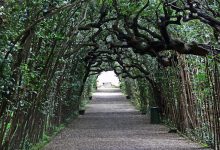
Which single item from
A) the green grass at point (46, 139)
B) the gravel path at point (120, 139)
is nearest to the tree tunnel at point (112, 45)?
the green grass at point (46, 139)

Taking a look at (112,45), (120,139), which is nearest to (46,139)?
(120,139)

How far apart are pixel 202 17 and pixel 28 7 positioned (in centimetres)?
325

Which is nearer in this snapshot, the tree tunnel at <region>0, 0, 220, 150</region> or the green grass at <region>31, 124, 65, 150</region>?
the tree tunnel at <region>0, 0, 220, 150</region>

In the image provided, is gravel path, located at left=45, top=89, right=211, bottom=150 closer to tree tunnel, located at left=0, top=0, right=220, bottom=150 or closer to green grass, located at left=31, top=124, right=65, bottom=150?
green grass, located at left=31, top=124, right=65, bottom=150

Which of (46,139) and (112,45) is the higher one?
(112,45)

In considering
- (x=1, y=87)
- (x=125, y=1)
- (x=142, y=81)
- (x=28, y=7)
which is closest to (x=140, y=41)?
(x=125, y=1)

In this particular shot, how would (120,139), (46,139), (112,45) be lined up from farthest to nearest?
(112,45), (120,139), (46,139)

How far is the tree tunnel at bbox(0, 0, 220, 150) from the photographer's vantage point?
6.30 m

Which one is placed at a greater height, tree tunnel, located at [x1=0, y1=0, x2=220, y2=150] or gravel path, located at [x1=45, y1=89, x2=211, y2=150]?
tree tunnel, located at [x1=0, y1=0, x2=220, y2=150]

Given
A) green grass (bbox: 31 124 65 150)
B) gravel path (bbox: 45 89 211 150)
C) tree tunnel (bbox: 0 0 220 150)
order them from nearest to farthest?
tree tunnel (bbox: 0 0 220 150)
green grass (bbox: 31 124 65 150)
gravel path (bbox: 45 89 211 150)

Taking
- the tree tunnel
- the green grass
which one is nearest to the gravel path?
the green grass

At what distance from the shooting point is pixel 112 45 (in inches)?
580

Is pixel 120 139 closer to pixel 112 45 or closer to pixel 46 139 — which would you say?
pixel 46 139

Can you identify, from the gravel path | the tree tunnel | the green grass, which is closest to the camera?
the tree tunnel
